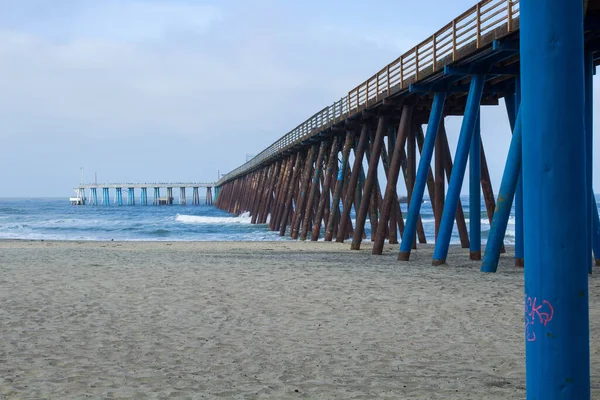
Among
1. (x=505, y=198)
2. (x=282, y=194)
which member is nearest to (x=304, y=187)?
(x=282, y=194)

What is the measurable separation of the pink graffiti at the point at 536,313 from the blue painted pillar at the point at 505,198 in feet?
27.3

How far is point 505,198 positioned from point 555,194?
893 cm

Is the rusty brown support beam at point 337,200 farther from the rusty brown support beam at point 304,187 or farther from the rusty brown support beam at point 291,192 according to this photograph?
the rusty brown support beam at point 291,192

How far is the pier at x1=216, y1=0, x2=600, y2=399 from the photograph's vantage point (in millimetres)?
2842

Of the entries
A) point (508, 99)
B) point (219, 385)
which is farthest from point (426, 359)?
point (508, 99)

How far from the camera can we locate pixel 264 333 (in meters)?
Result: 7.08

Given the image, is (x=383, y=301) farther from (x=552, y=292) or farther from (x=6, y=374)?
(x=552, y=292)

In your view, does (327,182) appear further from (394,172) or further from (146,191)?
(146,191)

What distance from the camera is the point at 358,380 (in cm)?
530

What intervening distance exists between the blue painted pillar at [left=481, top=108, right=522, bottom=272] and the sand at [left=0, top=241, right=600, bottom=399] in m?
0.35

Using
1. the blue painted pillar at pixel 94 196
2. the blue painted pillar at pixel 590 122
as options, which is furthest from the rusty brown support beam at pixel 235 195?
the blue painted pillar at pixel 94 196

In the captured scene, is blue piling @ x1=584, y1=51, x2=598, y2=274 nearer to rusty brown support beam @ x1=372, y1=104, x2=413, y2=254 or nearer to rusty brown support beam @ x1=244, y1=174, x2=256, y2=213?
rusty brown support beam @ x1=372, y1=104, x2=413, y2=254

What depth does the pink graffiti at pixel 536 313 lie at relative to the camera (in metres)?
2.90

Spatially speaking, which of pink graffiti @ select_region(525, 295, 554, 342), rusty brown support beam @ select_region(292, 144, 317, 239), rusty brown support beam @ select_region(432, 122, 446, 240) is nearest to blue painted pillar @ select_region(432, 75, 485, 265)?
rusty brown support beam @ select_region(432, 122, 446, 240)
